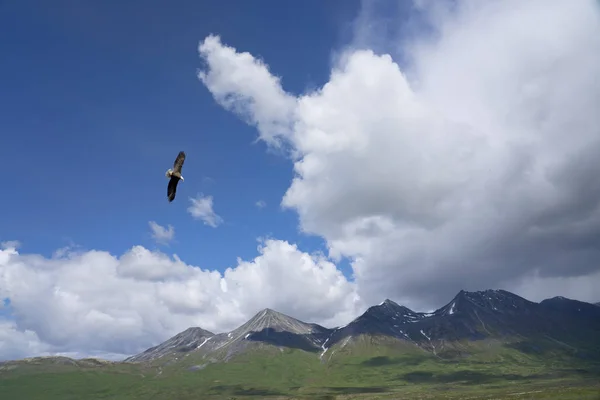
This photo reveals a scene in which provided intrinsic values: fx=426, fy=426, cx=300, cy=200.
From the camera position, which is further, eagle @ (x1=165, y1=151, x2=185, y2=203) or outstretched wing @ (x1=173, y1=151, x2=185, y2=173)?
outstretched wing @ (x1=173, y1=151, x2=185, y2=173)

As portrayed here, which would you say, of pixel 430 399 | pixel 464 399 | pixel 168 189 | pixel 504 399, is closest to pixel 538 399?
pixel 504 399

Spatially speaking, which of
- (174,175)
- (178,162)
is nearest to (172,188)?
(174,175)

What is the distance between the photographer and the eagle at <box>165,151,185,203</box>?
24.7 metres

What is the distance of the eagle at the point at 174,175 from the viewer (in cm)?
2469

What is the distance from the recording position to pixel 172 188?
82.4 feet

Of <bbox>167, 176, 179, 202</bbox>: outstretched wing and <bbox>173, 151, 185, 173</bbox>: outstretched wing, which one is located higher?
<bbox>173, 151, 185, 173</bbox>: outstretched wing

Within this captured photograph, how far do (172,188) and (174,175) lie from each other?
888mm

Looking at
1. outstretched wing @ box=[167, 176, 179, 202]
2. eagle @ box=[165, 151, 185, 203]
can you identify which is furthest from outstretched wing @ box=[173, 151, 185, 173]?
outstretched wing @ box=[167, 176, 179, 202]

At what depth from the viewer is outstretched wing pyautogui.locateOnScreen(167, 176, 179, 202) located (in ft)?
81.6

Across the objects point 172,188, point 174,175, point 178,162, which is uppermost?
point 178,162

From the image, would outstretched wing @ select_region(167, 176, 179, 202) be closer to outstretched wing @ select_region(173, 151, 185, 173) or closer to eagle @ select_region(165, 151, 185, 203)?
eagle @ select_region(165, 151, 185, 203)

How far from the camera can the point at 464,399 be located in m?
175

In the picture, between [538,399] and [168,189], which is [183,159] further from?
[538,399]

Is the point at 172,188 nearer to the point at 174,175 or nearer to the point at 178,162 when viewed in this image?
the point at 174,175
